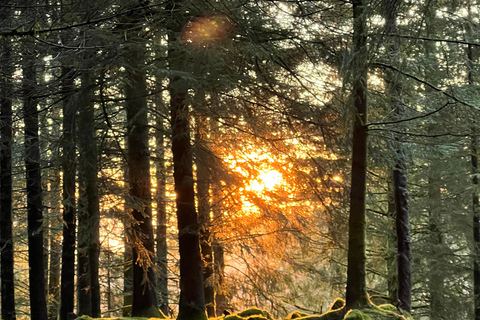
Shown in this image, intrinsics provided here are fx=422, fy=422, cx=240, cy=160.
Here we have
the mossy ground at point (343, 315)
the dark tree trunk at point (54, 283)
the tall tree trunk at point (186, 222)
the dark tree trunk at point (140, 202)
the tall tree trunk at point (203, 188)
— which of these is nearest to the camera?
the mossy ground at point (343, 315)

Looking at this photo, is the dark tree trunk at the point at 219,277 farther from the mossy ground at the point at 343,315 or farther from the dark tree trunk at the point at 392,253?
the dark tree trunk at the point at 392,253

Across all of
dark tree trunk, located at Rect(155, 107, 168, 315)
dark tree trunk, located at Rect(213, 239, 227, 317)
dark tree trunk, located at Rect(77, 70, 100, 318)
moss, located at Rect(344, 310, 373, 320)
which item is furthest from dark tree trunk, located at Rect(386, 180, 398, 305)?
dark tree trunk, located at Rect(77, 70, 100, 318)

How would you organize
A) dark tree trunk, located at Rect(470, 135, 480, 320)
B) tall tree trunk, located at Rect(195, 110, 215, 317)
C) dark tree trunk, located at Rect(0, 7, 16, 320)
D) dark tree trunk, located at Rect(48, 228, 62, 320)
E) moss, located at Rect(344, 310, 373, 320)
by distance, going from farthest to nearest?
dark tree trunk, located at Rect(48, 228, 62, 320), dark tree trunk, located at Rect(470, 135, 480, 320), dark tree trunk, located at Rect(0, 7, 16, 320), tall tree trunk, located at Rect(195, 110, 215, 317), moss, located at Rect(344, 310, 373, 320)

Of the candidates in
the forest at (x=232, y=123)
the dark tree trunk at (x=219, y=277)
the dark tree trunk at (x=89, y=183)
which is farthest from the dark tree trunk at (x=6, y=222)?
the dark tree trunk at (x=219, y=277)

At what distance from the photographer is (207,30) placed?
21.7 ft

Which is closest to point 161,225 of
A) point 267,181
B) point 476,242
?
point 267,181

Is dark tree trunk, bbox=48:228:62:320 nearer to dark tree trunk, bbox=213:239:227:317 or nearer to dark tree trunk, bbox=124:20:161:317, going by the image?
dark tree trunk, bbox=213:239:227:317

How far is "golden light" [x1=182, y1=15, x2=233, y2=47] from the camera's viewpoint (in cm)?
643

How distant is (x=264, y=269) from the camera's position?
9617 millimetres

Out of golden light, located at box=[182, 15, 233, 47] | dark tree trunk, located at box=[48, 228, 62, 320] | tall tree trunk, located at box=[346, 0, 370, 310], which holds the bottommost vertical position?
dark tree trunk, located at box=[48, 228, 62, 320]

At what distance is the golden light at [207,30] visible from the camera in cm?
643

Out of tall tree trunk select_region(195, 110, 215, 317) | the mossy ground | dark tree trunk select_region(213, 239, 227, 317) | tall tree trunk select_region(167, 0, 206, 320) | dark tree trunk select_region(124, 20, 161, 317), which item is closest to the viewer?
the mossy ground

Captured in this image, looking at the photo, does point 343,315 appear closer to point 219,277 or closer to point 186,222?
point 186,222

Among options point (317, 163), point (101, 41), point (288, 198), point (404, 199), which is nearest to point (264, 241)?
point (288, 198)
